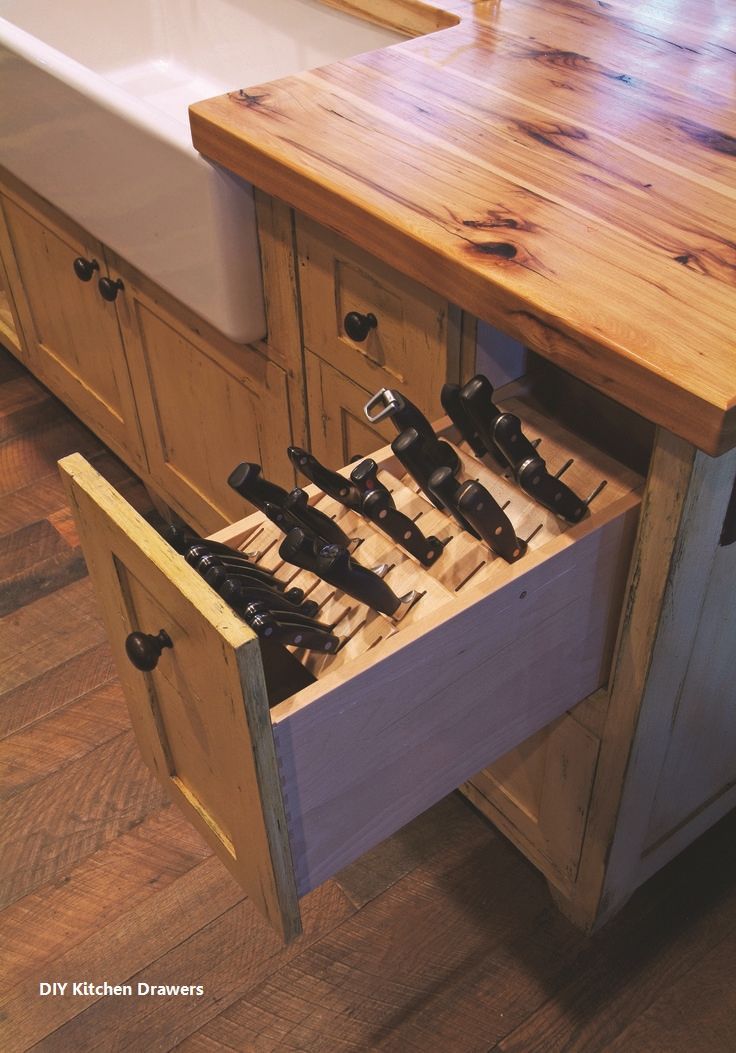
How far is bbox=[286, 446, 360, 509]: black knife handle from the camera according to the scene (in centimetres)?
90

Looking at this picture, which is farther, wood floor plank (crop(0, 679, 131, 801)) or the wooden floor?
wood floor plank (crop(0, 679, 131, 801))

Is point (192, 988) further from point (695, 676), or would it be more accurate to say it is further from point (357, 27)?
point (357, 27)

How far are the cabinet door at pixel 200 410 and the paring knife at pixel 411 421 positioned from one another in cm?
40

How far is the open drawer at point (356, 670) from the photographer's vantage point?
756mm

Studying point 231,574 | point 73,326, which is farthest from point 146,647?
point 73,326

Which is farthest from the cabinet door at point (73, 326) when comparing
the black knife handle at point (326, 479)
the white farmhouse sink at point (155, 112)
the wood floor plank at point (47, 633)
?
the black knife handle at point (326, 479)

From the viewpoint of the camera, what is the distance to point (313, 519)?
887 mm

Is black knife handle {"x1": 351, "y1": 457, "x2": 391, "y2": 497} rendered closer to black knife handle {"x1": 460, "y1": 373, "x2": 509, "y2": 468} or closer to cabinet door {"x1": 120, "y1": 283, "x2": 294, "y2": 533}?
black knife handle {"x1": 460, "y1": 373, "x2": 509, "y2": 468}

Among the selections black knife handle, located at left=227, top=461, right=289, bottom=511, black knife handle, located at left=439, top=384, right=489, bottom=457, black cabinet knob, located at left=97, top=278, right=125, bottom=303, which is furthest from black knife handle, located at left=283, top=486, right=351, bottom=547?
black cabinet knob, located at left=97, top=278, right=125, bottom=303

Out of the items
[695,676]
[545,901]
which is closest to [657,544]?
[695,676]

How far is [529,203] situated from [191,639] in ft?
1.55

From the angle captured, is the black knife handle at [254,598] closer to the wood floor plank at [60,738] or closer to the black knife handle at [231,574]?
the black knife handle at [231,574]

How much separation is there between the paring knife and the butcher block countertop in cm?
10

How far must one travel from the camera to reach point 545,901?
133 cm
